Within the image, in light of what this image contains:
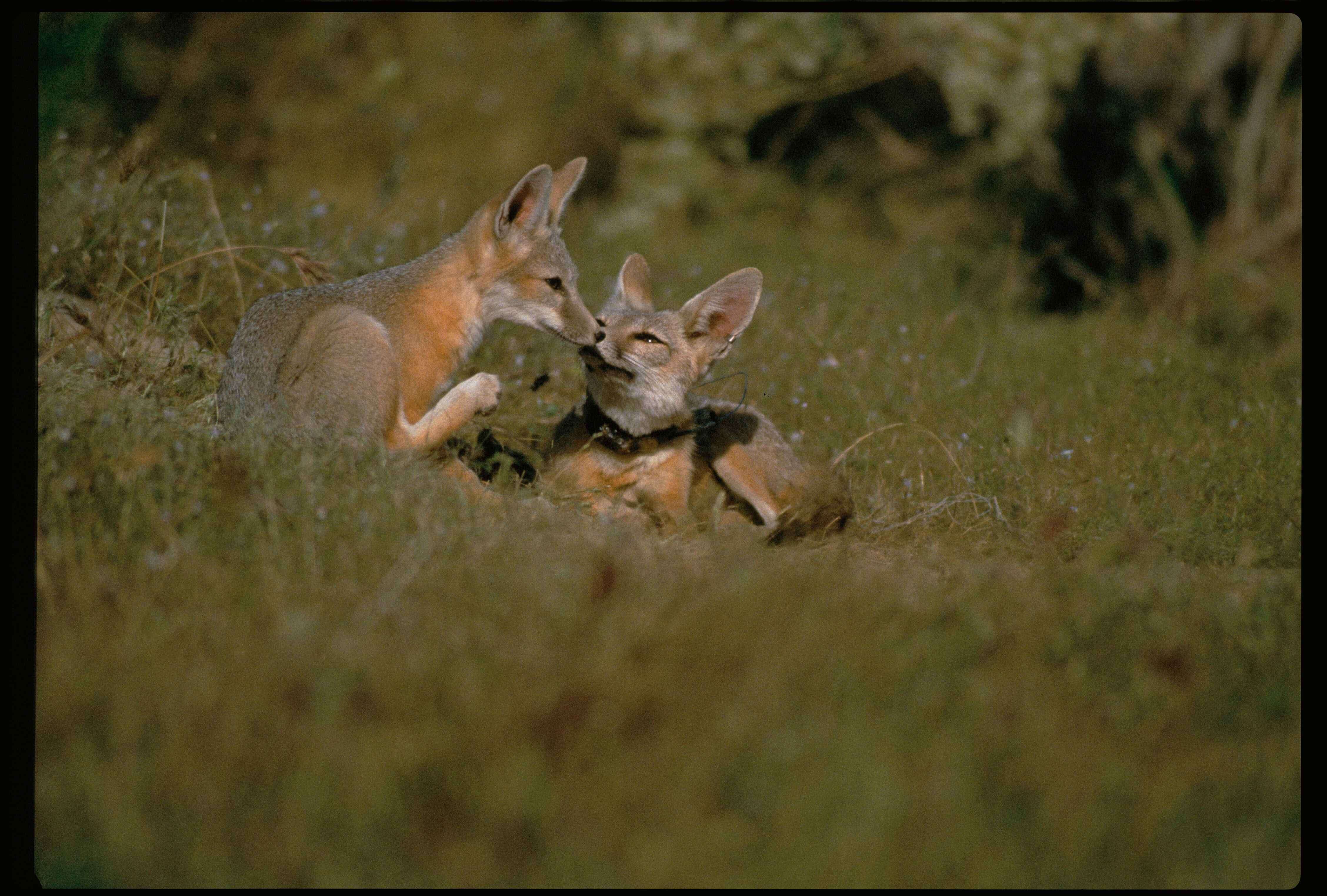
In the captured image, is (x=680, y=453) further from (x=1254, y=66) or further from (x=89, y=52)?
(x=1254, y=66)

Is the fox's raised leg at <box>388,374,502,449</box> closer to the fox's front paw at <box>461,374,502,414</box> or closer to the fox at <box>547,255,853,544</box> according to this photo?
the fox's front paw at <box>461,374,502,414</box>

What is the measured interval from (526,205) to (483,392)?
979mm

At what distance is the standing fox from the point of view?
15.1 feet

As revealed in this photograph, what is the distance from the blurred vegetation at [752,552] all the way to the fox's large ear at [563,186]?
42.6 inches

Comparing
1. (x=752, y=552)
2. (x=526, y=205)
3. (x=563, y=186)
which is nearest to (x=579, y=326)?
(x=526, y=205)

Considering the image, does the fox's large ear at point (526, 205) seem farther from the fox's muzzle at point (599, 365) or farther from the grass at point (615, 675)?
the grass at point (615, 675)

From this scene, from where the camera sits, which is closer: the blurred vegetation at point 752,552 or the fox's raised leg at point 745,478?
the blurred vegetation at point 752,552

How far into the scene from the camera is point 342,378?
4.59 metres

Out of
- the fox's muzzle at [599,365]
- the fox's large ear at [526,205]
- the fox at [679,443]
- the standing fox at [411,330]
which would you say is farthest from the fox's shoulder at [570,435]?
the fox's large ear at [526,205]

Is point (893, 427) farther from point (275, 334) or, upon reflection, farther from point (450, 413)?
point (275, 334)

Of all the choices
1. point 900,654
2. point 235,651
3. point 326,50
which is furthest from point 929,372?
point 326,50

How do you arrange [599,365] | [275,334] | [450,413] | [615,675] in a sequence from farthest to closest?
[599,365], [450,413], [275,334], [615,675]

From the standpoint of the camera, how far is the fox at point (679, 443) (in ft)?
16.6

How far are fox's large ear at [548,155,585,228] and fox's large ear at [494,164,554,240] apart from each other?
0.31m
